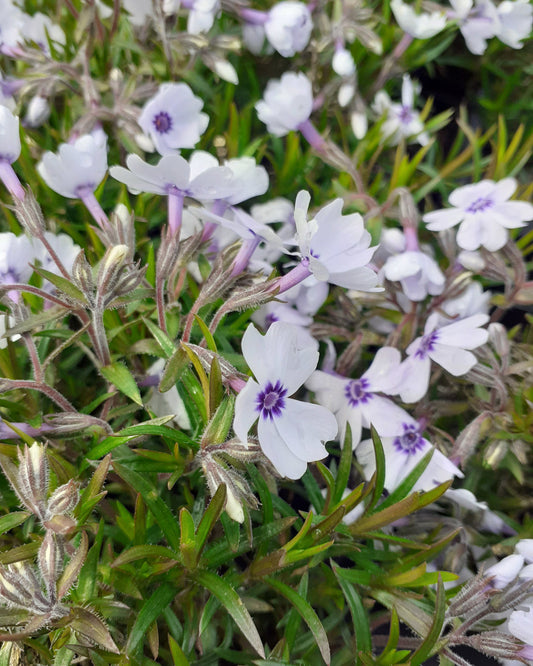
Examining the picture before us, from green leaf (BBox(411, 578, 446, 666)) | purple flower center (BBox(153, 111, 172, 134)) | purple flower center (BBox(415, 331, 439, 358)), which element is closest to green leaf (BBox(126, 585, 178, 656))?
green leaf (BBox(411, 578, 446, 666))

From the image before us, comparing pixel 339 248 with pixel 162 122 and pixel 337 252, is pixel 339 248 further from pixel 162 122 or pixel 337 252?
pixel 162 122

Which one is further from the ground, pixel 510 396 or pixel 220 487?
pixel 220 487

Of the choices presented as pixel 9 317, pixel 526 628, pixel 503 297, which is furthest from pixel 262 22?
pixel 526 628

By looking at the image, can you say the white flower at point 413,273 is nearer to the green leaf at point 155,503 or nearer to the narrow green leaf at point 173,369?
the narrow green leaf at point 173,369

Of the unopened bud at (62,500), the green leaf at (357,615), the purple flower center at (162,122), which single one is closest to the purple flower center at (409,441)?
the green leaf at (357,615)

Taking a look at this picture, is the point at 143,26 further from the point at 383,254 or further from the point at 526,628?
the point at 526,628

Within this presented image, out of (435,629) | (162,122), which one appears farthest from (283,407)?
(162,122)
